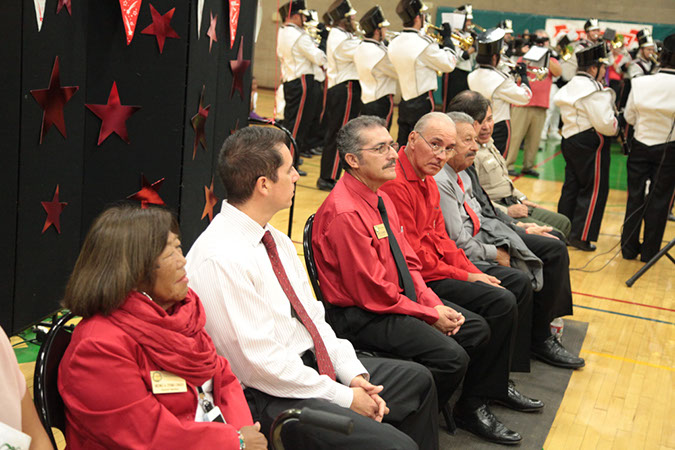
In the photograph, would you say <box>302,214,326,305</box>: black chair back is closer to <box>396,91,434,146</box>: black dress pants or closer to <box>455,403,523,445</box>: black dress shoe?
<box>455,403,523,445</box>: black dress shoe

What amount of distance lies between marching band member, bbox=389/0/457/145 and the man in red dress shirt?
436 cm

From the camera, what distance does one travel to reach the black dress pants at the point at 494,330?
3.06 m

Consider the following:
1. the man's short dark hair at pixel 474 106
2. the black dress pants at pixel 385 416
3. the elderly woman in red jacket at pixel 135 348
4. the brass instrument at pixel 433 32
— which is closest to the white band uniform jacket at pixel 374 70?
the brass instrument at pixel 433 32

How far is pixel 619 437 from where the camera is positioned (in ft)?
10.3

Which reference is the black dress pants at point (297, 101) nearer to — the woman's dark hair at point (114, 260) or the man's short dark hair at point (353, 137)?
the man's short dark hair at point (353, 137)

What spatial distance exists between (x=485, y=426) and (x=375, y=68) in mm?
5041

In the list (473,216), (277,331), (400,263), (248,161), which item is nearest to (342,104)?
(473,216)

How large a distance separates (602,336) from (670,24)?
10006mm

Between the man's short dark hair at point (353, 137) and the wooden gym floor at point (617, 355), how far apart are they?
4.68 ft

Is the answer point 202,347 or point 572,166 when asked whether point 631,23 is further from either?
point 202,347

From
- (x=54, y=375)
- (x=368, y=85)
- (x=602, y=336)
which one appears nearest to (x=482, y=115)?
(x=602, y=336)

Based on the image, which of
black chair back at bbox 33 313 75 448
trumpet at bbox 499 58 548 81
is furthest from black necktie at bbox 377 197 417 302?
trumpet at bbox 499 58 548 81

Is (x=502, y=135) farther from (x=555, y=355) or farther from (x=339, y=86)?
(x=555, y=355)

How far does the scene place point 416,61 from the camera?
23.3 ft
